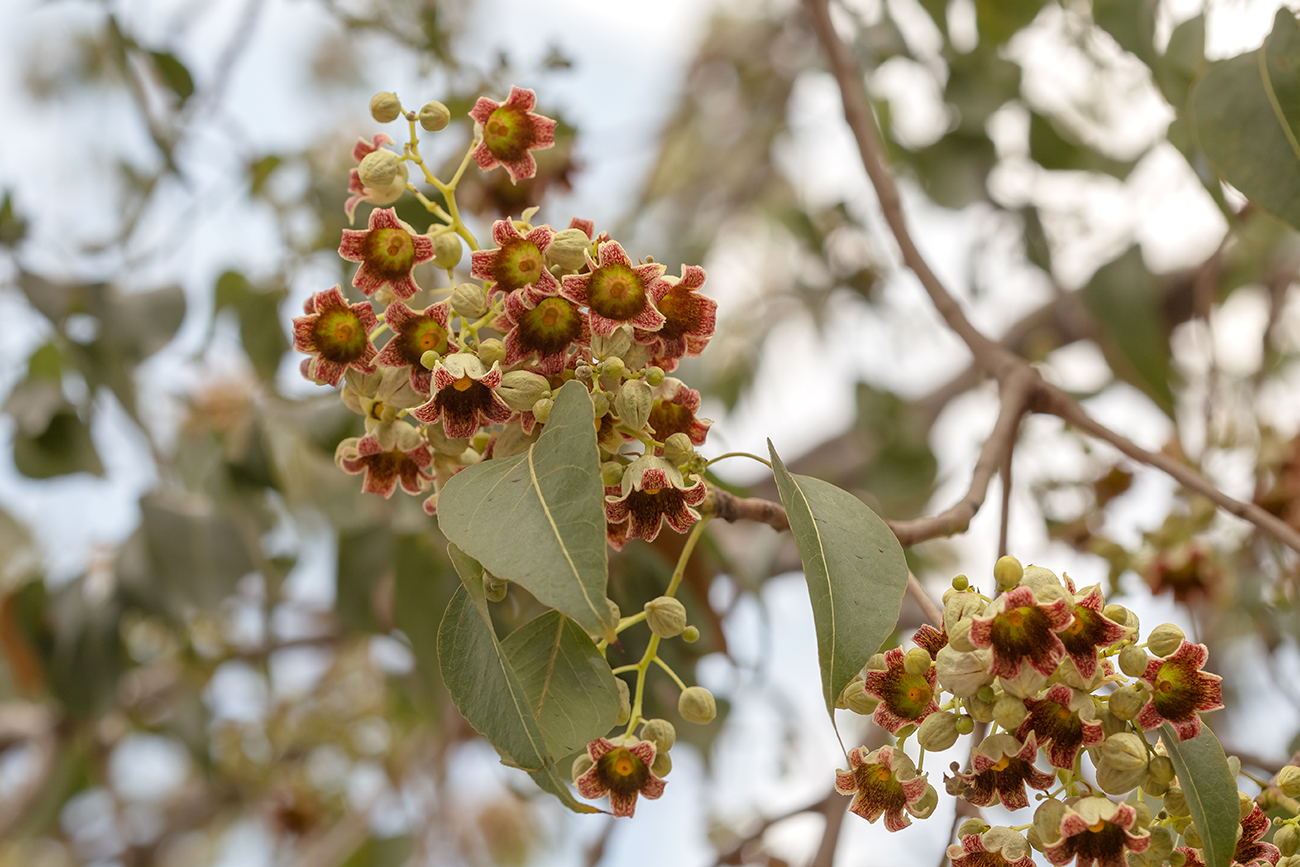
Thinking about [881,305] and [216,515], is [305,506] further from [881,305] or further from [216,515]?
[881,305]

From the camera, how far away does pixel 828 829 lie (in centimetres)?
103

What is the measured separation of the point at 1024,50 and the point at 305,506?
203cm

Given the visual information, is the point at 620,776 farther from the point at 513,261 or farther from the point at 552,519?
the point at 513,261

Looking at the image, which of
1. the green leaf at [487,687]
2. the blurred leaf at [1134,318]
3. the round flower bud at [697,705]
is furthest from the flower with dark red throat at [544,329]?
the blurred leaf at [1134,318]

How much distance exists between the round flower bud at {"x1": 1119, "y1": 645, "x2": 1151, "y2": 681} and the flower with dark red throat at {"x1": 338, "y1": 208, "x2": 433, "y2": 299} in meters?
0.55

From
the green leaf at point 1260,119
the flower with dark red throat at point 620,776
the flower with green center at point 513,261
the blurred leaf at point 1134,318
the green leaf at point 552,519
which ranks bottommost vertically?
the blurred leaf at point 1134,318

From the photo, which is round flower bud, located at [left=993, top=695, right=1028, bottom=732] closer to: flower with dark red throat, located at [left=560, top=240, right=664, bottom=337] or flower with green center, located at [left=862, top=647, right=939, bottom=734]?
flower with green center, located at [left=862, top=647, right=939, bottom=734]

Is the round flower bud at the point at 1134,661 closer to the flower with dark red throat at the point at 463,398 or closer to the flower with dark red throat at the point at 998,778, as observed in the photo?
the flower with dark red throat at the point at 998,778

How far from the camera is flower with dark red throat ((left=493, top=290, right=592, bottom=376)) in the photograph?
662mm

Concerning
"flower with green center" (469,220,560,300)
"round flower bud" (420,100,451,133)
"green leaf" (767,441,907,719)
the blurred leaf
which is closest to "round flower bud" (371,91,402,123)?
"round flower bud" (420,100,451,133)

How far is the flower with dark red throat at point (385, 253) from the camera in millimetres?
714

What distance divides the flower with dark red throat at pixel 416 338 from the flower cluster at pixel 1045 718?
0.38 m

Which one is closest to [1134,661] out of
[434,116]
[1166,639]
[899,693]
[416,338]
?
[1166,639]

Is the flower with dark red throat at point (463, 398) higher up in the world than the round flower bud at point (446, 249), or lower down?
lower down
